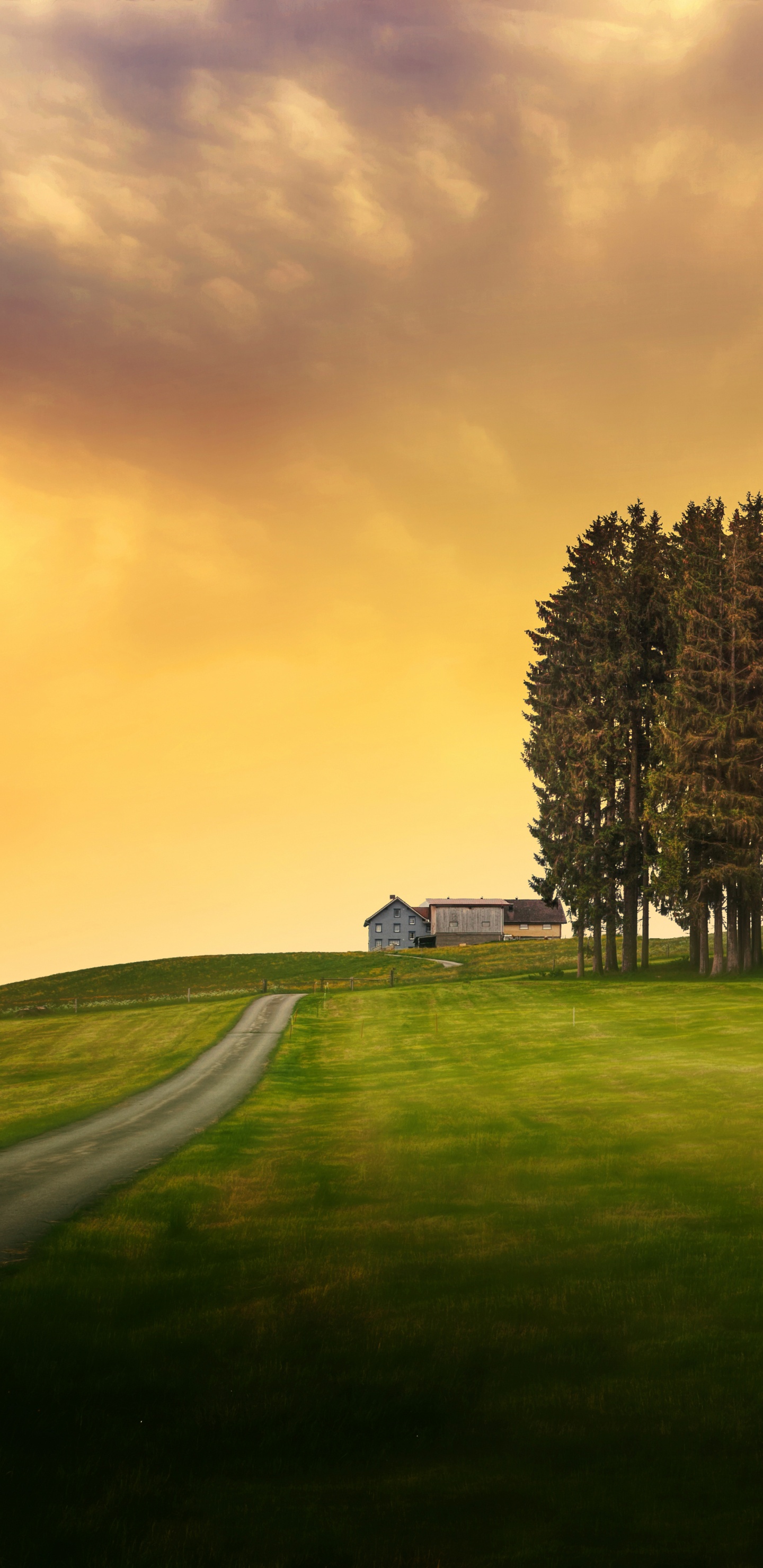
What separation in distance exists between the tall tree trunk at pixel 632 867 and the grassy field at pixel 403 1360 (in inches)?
1520

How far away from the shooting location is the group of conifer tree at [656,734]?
5084 cm

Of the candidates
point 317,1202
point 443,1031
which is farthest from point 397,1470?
point 443,1031

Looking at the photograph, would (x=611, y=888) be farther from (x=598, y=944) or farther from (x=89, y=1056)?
(x=89, y=1056)

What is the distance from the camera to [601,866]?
5606cm

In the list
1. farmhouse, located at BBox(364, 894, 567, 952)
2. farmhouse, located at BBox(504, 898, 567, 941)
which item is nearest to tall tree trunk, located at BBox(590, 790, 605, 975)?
farmhouse, located at BBox(364, 894, 567, 952)

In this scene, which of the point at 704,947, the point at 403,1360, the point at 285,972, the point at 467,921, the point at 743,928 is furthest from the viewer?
the point at 467,921

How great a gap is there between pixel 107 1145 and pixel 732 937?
143ft

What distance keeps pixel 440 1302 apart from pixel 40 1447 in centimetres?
403

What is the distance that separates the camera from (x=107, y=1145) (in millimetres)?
19328

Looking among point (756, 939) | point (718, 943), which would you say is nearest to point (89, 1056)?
point (718, 943)

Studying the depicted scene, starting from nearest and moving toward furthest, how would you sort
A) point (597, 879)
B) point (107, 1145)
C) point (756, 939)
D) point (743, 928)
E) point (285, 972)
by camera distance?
point (107, 1145) < point (743, 928) < point (597, 879) < point (756, 939) < point (285, 972)

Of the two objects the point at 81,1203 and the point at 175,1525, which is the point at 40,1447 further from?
the point at 81,1203

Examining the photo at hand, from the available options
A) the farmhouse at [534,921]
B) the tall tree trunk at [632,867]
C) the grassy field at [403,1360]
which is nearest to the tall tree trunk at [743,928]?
the tall tree trunk at [632,867]

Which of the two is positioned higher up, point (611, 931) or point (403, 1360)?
point (611, 931)
